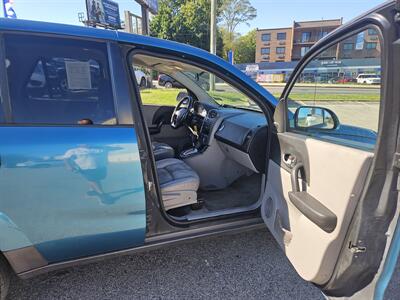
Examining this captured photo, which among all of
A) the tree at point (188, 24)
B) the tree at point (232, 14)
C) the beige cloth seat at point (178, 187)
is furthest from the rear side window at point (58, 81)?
the tree at point (232, 14)

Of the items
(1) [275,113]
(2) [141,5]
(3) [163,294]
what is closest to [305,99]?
(1) [275,113]

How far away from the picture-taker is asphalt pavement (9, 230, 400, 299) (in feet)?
6.70

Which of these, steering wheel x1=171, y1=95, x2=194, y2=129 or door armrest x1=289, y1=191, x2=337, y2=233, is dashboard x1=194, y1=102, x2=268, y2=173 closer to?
steering wheel x1=171, y1=95, x2=194, y2=129

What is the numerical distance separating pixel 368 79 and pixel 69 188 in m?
1.68

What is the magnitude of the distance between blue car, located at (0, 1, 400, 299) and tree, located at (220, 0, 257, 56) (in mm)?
51259

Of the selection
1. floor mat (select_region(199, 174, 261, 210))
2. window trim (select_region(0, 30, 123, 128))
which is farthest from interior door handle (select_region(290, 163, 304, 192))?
window trim (select_region(0, 30, 123, 128))

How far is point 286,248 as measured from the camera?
72.5 inches

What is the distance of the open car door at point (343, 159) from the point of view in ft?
4.02

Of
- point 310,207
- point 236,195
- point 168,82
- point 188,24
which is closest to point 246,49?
point 188,24

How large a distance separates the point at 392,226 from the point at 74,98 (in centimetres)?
177

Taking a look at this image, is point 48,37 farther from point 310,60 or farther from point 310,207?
point 310,207

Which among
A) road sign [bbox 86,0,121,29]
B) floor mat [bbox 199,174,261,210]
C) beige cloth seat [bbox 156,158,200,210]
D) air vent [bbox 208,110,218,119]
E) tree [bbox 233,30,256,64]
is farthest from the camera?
tree [bbox 233,30,256,64]

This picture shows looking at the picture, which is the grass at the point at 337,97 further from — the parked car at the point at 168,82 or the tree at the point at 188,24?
the tree at the point at 188,24

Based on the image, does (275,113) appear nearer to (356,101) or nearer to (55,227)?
(356,101)
